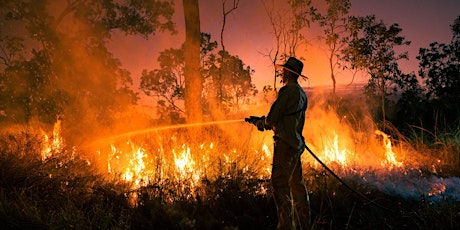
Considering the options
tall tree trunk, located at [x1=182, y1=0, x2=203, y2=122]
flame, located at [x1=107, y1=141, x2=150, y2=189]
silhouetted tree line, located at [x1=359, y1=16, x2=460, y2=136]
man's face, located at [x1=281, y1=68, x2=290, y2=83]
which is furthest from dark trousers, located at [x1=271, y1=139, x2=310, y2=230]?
silhouetted tree line, located at [x1=359, y1=16, x2=460, y2=136]

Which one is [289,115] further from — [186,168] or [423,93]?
[423,93]

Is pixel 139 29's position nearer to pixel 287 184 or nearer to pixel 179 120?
pixel 179 120

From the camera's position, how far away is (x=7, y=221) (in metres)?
4.20

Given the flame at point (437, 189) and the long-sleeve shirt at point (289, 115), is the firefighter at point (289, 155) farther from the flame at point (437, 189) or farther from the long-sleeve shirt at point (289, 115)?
the flame at point (437, 189)

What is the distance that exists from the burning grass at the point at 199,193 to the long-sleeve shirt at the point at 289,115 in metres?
0.83

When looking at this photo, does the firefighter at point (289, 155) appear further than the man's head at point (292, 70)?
No

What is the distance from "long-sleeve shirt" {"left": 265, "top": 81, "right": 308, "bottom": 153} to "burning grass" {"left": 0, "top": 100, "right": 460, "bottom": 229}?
2.72 ft

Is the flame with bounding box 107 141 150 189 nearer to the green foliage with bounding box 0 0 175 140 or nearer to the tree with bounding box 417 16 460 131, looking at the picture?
the green foliage with bounding box 0 0 175 140

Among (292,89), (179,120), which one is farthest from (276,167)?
(179,120)

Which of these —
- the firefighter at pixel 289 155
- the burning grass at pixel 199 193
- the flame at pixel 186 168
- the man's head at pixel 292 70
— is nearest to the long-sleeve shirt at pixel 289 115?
the firefighter at pixel 289 155

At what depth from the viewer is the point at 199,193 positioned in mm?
5293

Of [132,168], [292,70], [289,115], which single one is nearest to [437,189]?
[289,115]

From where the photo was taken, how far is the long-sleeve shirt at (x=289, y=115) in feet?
14.3

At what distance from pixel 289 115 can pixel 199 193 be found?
187 cm
